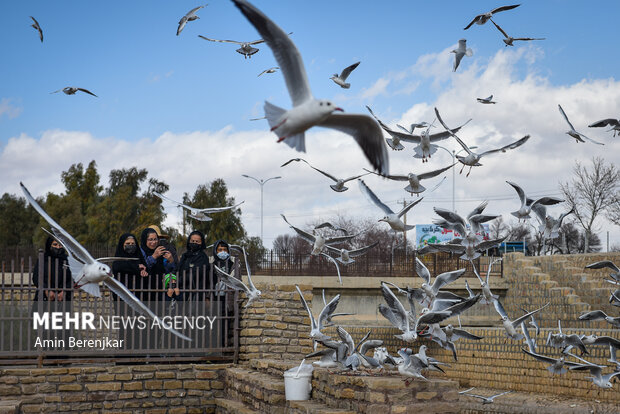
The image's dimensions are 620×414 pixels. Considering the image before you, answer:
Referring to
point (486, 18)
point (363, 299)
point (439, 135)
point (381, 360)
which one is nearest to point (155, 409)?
point (381, 360)

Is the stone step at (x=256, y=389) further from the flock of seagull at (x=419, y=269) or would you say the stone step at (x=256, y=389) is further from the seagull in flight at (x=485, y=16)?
the seagull in flight at (x=485, y=16)

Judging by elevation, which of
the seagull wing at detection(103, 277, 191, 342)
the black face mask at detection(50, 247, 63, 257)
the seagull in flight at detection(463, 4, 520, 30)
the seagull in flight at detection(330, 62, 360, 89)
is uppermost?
the seagull in flight at detection(463, 4, 520, 30)

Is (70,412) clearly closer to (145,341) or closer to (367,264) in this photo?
(145,341)

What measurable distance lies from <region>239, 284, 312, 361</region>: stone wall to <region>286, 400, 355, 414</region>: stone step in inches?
104

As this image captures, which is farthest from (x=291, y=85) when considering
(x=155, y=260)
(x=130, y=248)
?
(x=155, y=260)

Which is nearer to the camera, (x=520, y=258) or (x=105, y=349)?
(x=105, y=349)

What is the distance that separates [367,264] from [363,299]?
1349mm

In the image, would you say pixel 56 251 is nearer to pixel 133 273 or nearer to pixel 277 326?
pixel 133 273

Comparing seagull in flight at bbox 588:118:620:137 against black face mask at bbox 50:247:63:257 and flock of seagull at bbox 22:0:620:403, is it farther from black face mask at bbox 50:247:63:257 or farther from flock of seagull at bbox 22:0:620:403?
black face mask at bbox 50:247:63:257

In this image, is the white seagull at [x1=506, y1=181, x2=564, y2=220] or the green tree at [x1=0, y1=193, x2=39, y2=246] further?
the green tree at [x1=0, y1=193, x2=39, y2=246]

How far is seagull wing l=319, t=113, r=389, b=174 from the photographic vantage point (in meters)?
6.18

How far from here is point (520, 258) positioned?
22188mm

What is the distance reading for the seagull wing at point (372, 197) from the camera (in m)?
8.28

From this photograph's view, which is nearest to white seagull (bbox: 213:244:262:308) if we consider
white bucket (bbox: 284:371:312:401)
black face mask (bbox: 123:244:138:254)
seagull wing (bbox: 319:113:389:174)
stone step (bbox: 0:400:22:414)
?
black face mask (bbox: 123:244:138:254)
